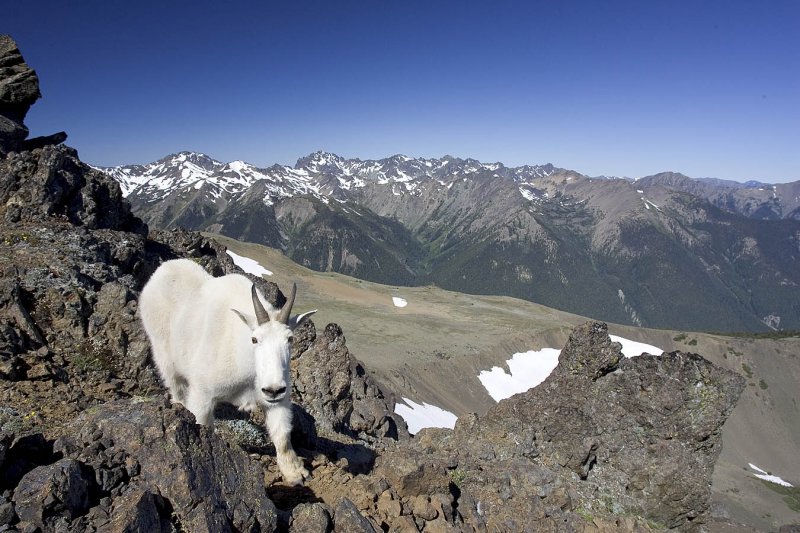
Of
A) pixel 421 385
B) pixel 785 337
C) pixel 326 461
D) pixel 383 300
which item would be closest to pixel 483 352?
pixel 421 385

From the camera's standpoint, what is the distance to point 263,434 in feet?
28.6

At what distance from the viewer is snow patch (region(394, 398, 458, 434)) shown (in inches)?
1569

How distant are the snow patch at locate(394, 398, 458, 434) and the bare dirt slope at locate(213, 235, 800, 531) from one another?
7.18ft

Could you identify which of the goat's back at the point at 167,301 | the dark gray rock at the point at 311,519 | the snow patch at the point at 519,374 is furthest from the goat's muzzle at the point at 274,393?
the snow patch at the point at 519,374

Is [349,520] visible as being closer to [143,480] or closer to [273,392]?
[273,392]

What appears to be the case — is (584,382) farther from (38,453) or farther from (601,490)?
(38,453)

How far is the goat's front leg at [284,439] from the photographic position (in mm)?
6938

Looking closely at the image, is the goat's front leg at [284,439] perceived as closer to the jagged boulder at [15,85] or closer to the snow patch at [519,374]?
the jagged boulder at [15,85]

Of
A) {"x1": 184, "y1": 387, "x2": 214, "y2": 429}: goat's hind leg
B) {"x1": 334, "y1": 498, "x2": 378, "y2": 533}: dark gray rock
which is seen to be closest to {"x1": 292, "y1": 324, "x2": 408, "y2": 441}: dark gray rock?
{"x1": 184, "y1": 387, "x2": 214, "y2": 429}: goat's hind leg

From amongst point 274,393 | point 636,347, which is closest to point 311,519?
point 274,393

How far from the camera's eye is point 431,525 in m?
7.56

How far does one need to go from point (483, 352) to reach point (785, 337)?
3510 inches

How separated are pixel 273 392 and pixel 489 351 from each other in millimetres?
69514

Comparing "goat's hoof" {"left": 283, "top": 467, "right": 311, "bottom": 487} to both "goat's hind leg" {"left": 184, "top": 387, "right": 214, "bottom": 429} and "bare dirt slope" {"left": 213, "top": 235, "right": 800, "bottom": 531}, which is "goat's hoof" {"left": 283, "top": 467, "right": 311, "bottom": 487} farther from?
"bare dirt slope" {"left": 213, "top": 235, "right": 800, "bottom": 531}
